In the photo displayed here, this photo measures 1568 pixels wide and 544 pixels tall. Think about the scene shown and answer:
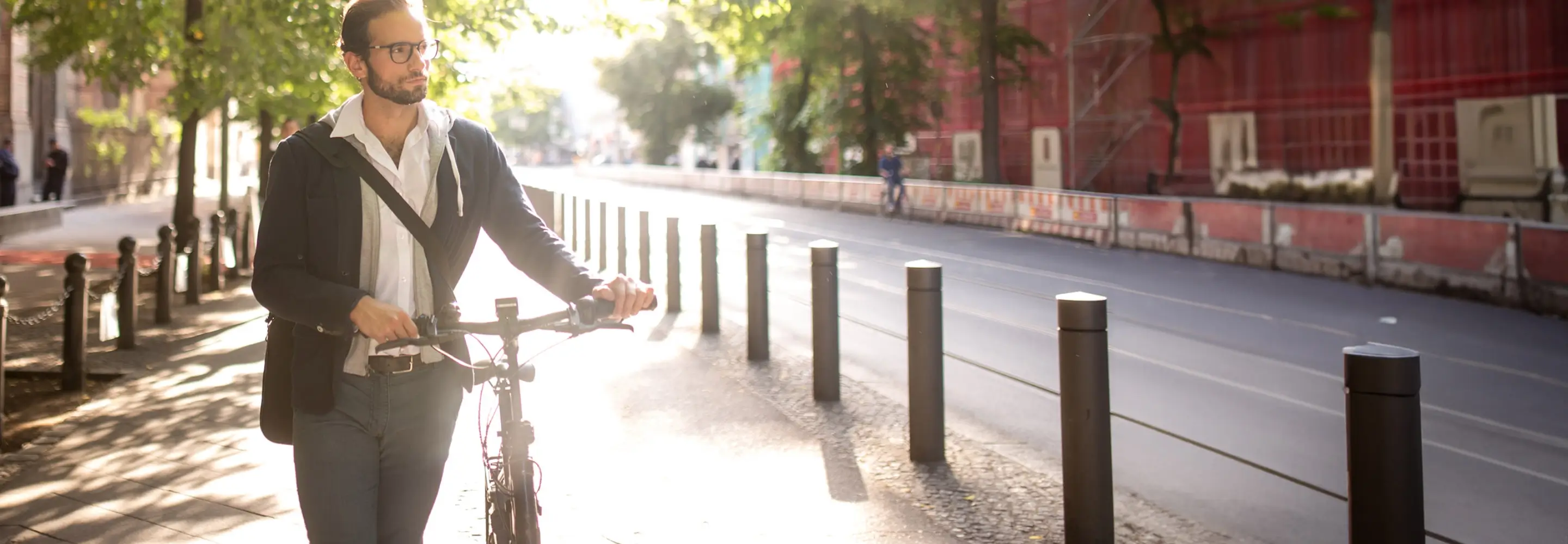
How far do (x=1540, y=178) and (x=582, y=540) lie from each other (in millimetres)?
26889

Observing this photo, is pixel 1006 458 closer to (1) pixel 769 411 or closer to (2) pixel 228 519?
(1) pixel 769 411

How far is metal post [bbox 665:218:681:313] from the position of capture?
509 inches

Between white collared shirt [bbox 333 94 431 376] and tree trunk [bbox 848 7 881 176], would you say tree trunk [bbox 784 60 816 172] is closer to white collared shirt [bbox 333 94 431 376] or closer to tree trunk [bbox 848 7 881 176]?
tree trunk [bbox 848 7 881 176]

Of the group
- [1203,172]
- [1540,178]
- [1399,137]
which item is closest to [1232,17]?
[1203,172]

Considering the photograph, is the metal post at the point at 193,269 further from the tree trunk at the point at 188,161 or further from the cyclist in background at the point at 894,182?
the cyclist in background at the point at 894,182

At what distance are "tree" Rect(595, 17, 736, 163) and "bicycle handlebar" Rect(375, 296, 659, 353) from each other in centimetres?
7127

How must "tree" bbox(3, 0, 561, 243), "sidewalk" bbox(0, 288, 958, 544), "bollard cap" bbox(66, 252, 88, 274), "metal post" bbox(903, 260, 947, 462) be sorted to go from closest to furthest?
"sidewalk" bbox(0, 288, 958, 544) → "metal post" bbox(903, 260, 947, 462) → "bollard cap" bbox(66, 252, 88, 274) → "tree" bbox(3, 0, 561, 243)

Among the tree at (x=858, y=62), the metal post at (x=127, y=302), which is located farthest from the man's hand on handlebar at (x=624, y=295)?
the tree at (x=858, y=62)

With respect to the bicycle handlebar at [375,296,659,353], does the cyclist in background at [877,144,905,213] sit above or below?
above

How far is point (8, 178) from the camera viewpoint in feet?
94.2

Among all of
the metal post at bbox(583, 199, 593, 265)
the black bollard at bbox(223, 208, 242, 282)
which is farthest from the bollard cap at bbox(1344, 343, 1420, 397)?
the metal post at bbox(583, 199, 593, 265)

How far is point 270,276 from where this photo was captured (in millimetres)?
3154

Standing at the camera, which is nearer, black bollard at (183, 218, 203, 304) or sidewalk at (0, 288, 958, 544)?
sidewalk at (0, 288, 958, 544)

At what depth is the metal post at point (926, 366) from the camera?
683 cm
